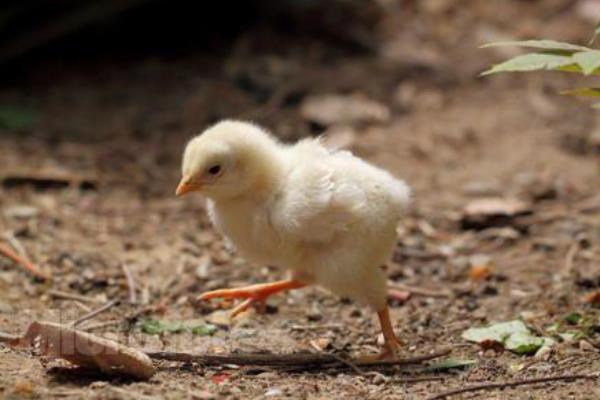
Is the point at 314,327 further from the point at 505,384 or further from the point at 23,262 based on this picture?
the point at 23,262

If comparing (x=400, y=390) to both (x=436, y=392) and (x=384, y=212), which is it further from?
(x=384, y=212)

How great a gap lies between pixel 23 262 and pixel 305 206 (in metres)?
1.74

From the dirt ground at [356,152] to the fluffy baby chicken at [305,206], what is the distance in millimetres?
390

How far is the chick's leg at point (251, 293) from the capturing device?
418cm

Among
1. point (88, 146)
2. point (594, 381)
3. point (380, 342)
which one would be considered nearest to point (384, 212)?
point (380, 342)

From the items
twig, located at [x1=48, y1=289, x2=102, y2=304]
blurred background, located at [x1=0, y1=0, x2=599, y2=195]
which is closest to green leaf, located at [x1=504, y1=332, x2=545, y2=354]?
twig, located at [x1=48, y1=289, x2=102, y2=304]

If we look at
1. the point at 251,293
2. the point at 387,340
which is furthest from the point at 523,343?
the point at 251,293

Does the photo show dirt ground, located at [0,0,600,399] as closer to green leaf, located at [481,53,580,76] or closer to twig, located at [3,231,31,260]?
twig, located at [3,231,31,260]

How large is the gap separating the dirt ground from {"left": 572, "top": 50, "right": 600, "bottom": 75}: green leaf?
110 cm

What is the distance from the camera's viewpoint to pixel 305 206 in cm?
365

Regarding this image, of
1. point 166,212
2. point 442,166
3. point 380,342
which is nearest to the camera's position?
point 380,342

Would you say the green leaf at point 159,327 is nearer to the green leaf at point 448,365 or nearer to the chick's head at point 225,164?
the chick's head at point 225,164

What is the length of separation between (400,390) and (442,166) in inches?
120

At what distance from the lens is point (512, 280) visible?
15.7ft
